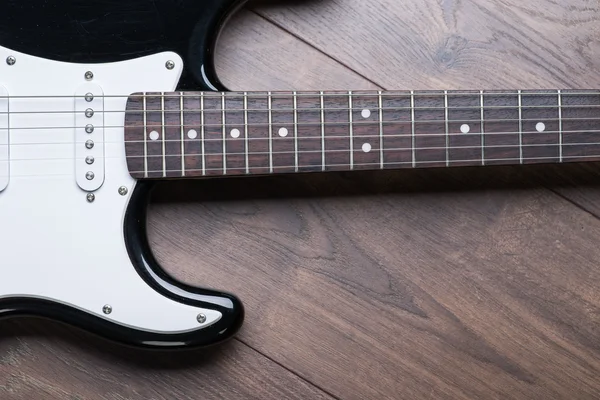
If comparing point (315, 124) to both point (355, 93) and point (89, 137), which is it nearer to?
point (355, 93)

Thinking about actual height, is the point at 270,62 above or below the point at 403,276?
above

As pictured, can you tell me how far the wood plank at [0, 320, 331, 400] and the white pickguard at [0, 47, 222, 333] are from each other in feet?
0.34

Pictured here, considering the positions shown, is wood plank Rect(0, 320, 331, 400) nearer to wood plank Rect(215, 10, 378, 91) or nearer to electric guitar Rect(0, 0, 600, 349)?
electric guitar Rect(0, 0, 600, 349)

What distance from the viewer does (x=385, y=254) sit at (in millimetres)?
883

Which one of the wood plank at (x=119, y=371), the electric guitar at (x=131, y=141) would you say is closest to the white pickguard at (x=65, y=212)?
the electric guitar at (x=131, y=141)

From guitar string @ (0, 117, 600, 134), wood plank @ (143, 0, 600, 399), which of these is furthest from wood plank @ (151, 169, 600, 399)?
guitar string @ (0, 117, 600, 134)

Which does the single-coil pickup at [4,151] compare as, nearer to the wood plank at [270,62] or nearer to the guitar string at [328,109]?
the guitar string at [328,109]

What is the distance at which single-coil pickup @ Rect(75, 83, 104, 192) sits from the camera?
0.78m

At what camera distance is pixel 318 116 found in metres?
0.80

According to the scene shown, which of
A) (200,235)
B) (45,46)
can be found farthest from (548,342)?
(45,46)

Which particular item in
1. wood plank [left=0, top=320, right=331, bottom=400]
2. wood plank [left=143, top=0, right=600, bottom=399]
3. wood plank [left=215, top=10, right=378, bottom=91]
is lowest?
wood plank [left=0, top=320, right=331, bottom=400]

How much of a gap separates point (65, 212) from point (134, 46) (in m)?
0.24

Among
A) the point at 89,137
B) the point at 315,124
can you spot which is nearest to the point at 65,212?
the point at 89,137

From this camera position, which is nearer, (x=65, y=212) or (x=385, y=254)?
(x=65, y=212)
